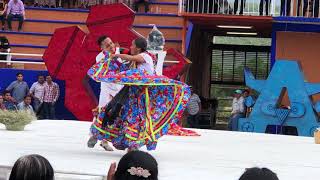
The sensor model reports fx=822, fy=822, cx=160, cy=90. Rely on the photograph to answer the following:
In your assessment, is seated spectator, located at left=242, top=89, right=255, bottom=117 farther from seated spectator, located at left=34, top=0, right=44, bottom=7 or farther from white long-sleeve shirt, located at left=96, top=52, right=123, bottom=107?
white long-sleeve shirt, located at left=96, top=52, right=123, bottom=107

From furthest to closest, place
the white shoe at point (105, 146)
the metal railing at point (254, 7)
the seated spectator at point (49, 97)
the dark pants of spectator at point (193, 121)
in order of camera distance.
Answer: the dark pants of spectator at point (193, 121) < the seated spectator at point (49, 97) < the metal railing at point (254, 7) < the white shoe at point (105, 146)

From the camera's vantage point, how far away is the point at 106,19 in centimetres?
1744

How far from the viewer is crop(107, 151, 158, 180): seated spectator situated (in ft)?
10.9

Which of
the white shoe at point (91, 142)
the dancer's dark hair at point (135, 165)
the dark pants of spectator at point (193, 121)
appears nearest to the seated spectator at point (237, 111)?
the dark pants of spectator at point (193, 121)

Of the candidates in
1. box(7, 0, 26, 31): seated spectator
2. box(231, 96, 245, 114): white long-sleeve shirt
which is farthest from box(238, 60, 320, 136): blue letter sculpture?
box(7, 0, 26, 31): seated spectator

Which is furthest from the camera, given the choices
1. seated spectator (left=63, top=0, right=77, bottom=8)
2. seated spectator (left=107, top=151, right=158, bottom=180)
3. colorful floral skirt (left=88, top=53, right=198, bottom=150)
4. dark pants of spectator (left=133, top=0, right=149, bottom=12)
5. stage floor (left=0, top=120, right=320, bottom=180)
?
seated spectator (left=63, top=0, right=77, bottom=8)

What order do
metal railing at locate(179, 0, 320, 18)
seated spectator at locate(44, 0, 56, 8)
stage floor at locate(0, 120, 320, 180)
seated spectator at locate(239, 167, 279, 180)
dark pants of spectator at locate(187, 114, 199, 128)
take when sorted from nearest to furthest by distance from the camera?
seated spectator at locate(239, 167, 279, 180) < stage floor at locate(0, 120, 320, 180) < metal railing at locate(179, 0, 320, 18) < dark pants of spectator at locate(187, 114, 199, 128) < seated spectator at locate(44, 0, 56, 8)

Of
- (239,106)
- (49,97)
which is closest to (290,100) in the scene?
(239,106)

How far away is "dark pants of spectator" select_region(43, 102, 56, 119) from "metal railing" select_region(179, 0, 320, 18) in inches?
140

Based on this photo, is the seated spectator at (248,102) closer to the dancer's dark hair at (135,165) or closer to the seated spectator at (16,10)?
the seated spectator at (16,10)

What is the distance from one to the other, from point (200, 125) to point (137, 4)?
390 centimetres

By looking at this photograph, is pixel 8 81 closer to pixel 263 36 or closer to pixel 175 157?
pixel 263 36

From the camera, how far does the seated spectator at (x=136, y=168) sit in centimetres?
331

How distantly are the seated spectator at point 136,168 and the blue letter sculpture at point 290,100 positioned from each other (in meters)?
13.2
